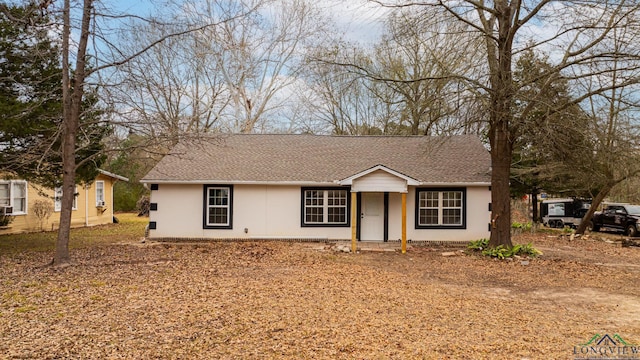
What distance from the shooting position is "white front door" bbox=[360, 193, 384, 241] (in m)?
16.0

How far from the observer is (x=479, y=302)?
771 centimetres

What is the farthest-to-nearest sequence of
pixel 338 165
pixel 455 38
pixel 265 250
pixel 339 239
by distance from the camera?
pixel 338 165, pixel 339 239, pixel 265 250, pixel 455 38

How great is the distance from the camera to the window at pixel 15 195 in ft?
60.1

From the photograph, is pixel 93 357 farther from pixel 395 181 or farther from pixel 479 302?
pixel 395 181

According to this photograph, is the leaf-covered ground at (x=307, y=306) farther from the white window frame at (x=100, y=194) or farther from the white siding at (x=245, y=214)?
the white window frame at (x=100, y=194)

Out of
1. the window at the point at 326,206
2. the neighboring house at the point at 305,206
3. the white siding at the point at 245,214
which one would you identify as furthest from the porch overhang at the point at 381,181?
the white siding at the point at 245,214

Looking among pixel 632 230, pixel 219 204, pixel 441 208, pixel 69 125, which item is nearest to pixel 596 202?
pixel 632 230

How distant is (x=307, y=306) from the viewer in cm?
721

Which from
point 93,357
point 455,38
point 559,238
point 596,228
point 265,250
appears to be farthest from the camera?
point 596,228

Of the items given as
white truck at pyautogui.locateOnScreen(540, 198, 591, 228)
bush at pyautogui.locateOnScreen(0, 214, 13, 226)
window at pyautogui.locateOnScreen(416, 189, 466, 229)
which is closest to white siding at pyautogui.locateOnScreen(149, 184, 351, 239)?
window at pyautogui.locateOnScreen(416, 189, 466, 229)

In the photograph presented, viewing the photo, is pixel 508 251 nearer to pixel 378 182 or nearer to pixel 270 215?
pixel 378 182

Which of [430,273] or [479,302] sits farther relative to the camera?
[430,273]

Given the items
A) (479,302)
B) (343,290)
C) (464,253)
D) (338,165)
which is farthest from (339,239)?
(479,302)

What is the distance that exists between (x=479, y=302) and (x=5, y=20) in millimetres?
12520
